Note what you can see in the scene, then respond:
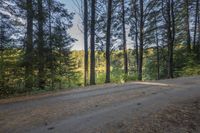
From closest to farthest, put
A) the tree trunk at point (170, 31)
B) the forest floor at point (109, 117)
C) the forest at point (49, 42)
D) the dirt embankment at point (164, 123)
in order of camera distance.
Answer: the dirt embankment at point (164, 123)
the forest floor at point (109, 117)
the forest at point (49, 42)
the tree trunk at point (170, 31)

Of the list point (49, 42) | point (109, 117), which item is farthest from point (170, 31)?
point (109, 117)

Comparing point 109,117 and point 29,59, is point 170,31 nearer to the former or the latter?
point 29,59

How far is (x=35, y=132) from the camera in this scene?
15.5ft

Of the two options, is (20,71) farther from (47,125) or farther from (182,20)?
(182,20)

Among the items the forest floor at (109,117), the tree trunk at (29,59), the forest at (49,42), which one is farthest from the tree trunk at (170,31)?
the forest floor at (109,117)

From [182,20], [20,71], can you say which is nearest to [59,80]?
[20,71]

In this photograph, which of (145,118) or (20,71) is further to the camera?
(20,71)

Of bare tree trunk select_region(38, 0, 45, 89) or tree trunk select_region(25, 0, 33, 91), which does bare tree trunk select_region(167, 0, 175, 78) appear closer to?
bare tree trunk select_region(38, 0, 45, 89)

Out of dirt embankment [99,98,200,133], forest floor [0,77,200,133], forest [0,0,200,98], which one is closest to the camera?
dirt embankment [99,98,200,133]

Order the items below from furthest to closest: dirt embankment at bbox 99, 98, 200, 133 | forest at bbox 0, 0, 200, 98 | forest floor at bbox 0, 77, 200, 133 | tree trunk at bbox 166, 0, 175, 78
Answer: tree trunk at bbox 166, 0, 175, 78, forest at bbox 0, 0, 200, 98, forest floor at bbox 0, 77, 200, 133, dirt embankment at bbox 99, 98, 200, 133

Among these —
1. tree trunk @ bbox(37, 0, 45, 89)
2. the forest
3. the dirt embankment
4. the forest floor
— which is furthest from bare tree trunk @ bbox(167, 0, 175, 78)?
the dirt embankment

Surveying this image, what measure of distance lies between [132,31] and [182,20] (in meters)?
9.30

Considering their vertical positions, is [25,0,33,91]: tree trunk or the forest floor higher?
[25,0,33,91]: tree trunk

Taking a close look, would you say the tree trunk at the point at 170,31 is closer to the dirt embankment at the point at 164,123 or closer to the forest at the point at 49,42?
the forest at the point at 49,42
